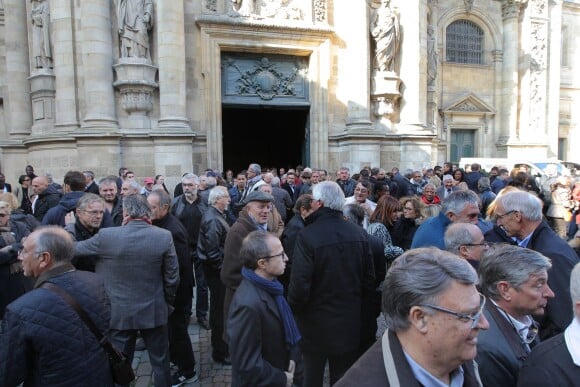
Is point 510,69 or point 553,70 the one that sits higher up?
point 553,70

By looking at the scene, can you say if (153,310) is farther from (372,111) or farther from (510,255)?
(372,111)

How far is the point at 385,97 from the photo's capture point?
527 inches

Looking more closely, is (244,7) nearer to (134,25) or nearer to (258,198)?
(134,25)

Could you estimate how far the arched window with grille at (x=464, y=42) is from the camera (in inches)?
733

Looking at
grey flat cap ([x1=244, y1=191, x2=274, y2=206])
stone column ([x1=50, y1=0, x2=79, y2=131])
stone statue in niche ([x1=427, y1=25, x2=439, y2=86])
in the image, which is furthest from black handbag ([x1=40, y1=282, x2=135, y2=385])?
stone statue in niche ([x1=427, y1=25, x2=439, y2=86])

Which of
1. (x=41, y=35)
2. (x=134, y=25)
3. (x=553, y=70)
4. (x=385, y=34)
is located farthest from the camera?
(x=553, y=70)

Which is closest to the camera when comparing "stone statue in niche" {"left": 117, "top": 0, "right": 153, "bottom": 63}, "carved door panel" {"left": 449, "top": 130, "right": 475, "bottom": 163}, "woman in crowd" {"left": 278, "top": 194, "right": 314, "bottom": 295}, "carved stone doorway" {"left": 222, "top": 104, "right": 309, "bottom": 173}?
"woman in crowd" {"left": 278, "top": 194, "right": 314, "bottom": 295}

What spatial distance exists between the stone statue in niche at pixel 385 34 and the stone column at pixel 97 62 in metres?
7.75

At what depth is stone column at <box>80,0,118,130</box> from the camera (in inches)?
430

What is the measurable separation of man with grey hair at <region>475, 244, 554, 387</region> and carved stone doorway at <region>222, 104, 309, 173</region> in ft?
59.7

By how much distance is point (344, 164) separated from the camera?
1336cm

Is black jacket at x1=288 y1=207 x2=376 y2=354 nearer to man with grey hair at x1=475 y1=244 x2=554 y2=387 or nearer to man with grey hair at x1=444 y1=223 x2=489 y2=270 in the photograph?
man with grey hair at x1=444 y1=223 x2=489 y2=270

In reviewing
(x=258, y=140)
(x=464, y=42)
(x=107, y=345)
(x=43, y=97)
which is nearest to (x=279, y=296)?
(x=107, y=345)

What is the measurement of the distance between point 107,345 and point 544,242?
2.94 metres
